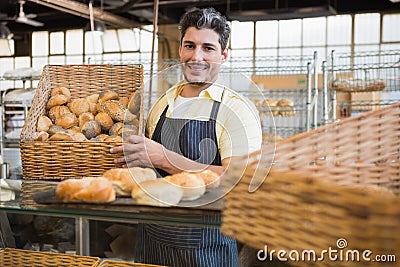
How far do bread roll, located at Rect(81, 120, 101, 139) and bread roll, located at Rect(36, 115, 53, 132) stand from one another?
0.10 meters

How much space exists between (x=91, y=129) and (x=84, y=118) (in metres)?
0.06

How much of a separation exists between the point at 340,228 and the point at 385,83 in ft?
14.2

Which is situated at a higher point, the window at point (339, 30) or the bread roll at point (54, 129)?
the window at point (339, 30)

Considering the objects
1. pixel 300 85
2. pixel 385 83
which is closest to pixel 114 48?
pixel 300 85

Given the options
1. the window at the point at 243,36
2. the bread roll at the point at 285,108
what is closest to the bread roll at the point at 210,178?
the bread roll at the point at 285,108

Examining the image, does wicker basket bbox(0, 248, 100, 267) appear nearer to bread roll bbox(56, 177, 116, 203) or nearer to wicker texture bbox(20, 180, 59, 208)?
wicker texture bbox(20, 180, 59, 208)

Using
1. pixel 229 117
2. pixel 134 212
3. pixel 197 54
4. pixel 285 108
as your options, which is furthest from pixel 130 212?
pixel 285 108

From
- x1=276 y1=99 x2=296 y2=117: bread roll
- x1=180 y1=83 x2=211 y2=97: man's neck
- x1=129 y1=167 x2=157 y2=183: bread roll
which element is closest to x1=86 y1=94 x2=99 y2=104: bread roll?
x1=180 y1=83 x2=211 y2=97: man's neck

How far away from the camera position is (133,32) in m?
10.1

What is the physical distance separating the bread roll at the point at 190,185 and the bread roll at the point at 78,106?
0.63 m

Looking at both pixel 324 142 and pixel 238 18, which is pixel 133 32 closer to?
pixel 238 18

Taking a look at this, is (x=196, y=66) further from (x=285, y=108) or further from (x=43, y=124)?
(x=285, y=108)

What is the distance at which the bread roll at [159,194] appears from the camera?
0.83 meters

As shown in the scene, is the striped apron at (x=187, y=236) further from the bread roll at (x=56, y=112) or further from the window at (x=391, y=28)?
the window at (x=391, y=28)
